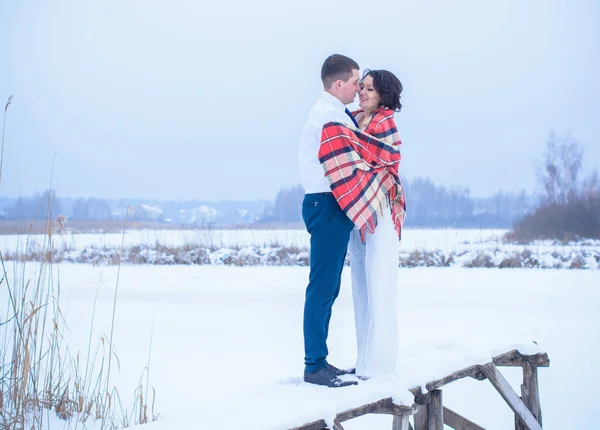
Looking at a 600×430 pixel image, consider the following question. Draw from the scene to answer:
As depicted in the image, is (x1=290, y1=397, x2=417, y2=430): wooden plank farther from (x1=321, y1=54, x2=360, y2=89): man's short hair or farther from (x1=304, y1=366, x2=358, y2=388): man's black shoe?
(x1=321, y1=54, x2=360, y2=89): man's short hair

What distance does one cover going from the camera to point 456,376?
312 cm

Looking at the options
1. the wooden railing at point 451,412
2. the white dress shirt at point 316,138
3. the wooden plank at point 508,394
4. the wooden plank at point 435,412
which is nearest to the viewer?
the wooden railing at point 451,412

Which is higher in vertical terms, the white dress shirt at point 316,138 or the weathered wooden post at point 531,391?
the white dress shirt at point 316,138

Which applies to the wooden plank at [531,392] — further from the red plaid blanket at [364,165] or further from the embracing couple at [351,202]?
the red plaid blanket at [364,165]

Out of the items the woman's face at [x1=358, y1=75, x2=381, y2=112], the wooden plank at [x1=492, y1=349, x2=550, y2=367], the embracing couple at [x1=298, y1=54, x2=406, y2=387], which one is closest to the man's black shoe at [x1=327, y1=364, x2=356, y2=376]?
the embracing couple at [x1=298, y1=54, x2=406, y2=387]

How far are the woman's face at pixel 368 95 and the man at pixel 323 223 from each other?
0.10m

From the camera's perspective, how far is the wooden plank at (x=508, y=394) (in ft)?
10.8

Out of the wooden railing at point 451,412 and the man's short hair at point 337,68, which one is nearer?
the wooden railing at point 451,412

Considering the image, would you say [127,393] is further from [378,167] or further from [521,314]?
[521,314]

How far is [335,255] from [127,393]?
2617 millimetres

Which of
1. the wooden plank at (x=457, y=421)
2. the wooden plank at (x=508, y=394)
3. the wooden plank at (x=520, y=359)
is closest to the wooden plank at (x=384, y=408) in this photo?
the wooden plank at (x=508, y=394)

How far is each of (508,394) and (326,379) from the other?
120 centimetres

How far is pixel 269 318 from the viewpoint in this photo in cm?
799

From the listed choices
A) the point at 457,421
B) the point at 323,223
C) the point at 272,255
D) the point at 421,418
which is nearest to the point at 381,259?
the point at 323,223
